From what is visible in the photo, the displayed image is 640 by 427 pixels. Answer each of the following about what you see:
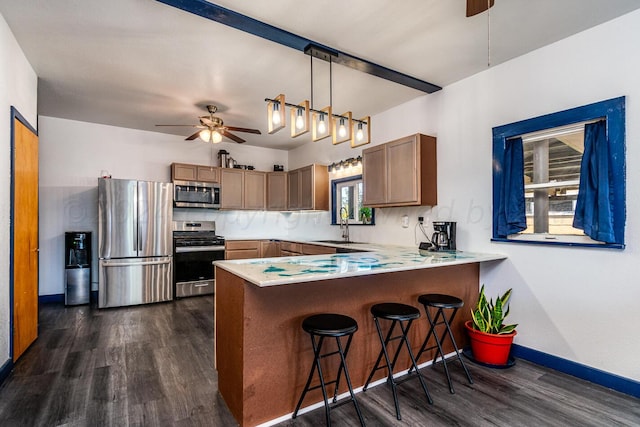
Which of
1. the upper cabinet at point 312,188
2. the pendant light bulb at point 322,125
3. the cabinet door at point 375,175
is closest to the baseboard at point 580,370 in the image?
the cabinet door at point 375,175

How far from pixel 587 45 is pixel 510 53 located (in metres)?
0.54

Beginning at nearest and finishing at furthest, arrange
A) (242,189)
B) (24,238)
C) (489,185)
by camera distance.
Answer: (24,238) → (489,185) → (242,189)

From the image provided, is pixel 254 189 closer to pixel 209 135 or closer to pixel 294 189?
pixel 294 189

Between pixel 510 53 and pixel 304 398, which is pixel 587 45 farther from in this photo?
pixel 304 398

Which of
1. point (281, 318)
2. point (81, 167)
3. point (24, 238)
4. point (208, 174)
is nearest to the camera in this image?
point (281, 318)

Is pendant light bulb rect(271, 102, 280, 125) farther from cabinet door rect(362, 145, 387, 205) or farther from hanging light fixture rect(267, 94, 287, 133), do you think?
cabinet door rect(362, 145, 387, 205)

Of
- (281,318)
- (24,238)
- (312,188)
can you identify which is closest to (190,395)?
(281,318)

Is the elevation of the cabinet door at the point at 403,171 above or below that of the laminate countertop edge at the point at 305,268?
above

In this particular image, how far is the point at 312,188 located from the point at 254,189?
132cm

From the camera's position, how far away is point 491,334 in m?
2.73

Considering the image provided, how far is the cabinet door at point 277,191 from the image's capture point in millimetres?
6191

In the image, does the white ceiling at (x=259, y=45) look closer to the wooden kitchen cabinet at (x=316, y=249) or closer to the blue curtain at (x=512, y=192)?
the blue curtain at (x=512, y=192)

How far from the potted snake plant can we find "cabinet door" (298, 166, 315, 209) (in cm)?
312

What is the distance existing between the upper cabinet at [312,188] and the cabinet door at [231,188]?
104cm
